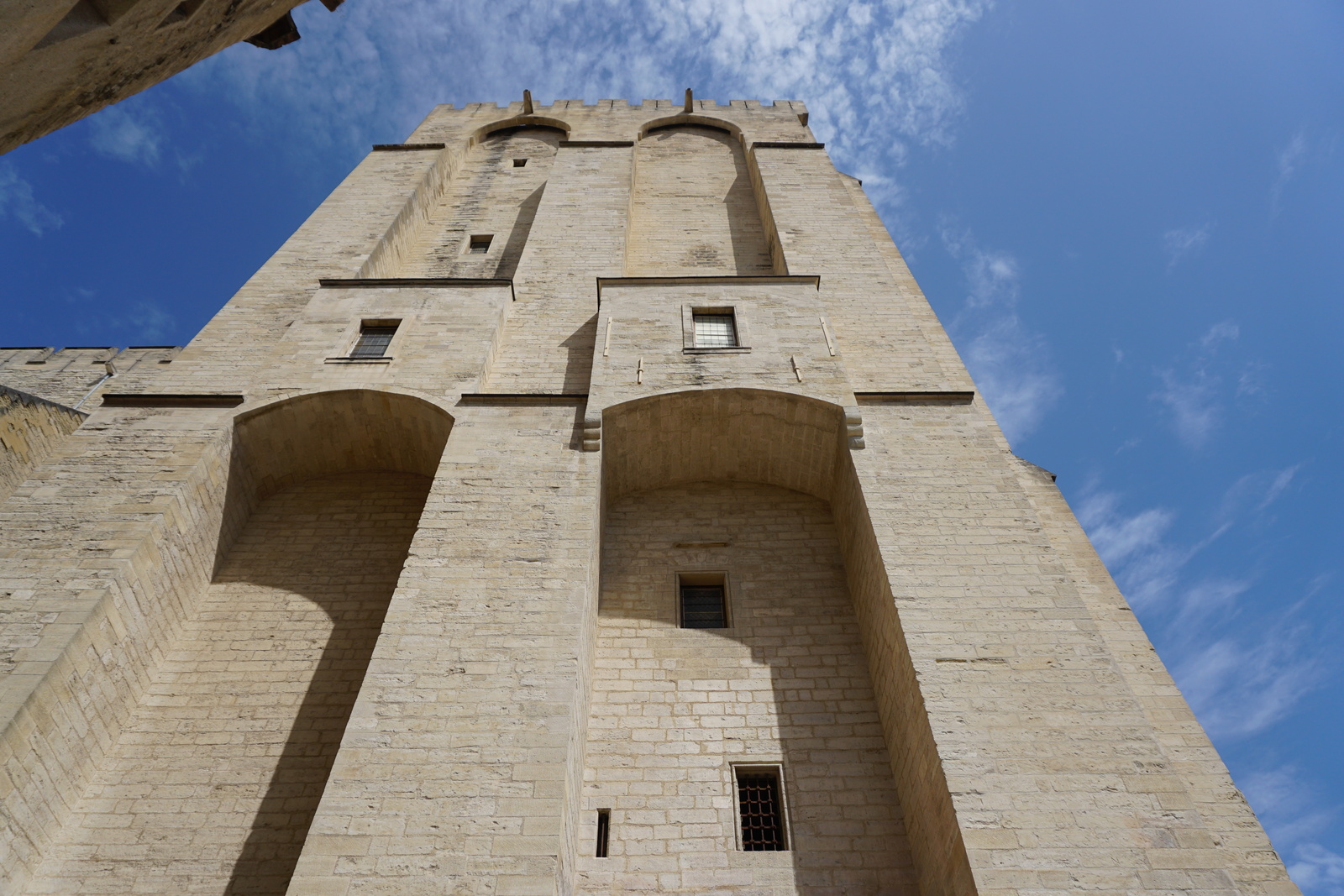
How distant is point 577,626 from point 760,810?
2466 mm

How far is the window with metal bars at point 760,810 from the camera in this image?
7.15 meters

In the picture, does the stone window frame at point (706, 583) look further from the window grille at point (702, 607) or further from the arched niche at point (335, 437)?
the arched niche at point (335, 437)

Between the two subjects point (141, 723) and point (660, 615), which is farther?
point (660, 615)

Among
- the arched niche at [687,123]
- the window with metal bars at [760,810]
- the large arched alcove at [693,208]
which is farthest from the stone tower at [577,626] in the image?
the arched niche at [687,123]

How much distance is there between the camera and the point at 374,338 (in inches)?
443

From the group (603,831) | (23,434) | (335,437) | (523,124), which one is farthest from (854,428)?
(523,124)

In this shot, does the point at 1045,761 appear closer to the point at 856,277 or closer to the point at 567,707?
the point at 567,707

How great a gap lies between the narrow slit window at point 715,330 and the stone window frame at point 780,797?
5329mm

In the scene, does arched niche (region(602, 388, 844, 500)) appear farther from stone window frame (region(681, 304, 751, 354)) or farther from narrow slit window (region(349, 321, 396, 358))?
narrow slit window (region(349, 321, 396, 358))

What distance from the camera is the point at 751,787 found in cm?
755

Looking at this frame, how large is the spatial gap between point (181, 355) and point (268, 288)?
2.27 meters

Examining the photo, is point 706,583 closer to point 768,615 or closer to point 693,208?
point 768,615

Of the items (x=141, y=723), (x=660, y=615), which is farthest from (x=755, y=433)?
(x=141, y=723)

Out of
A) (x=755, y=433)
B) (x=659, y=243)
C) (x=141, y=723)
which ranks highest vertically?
(x=659, y=243)
